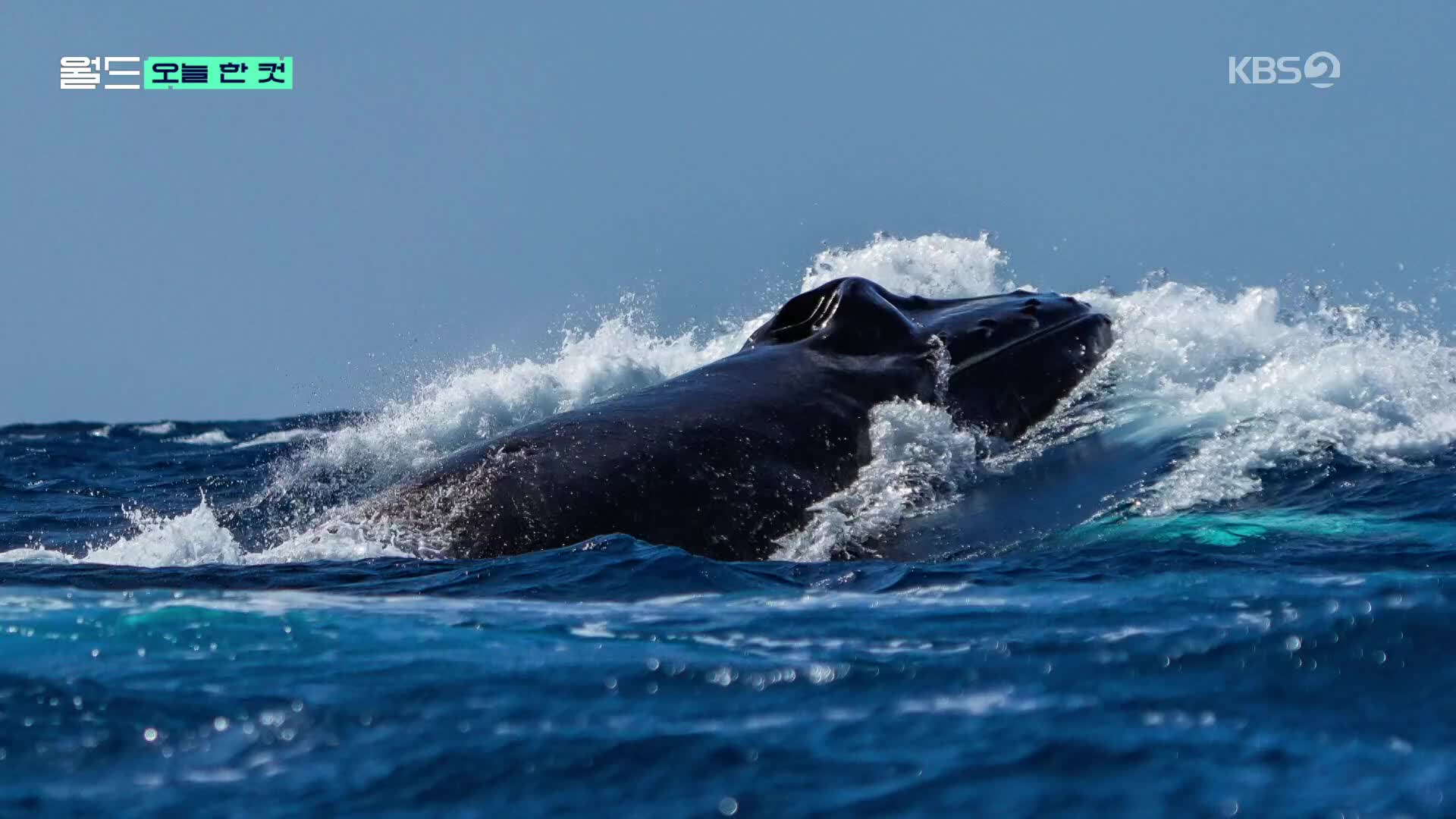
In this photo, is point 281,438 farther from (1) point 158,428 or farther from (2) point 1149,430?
(2) point 1149,430

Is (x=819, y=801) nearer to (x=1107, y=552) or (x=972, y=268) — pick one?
(x=1107, y=552)

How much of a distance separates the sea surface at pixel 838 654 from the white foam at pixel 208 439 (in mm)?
20345

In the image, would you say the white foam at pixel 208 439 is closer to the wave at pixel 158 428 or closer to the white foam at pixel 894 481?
the wave at pixel 158 428

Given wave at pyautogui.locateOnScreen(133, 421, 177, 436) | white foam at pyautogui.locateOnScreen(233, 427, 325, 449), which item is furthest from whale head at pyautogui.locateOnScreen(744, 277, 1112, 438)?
Result: wave at pyautogui.locateOnScreen(133, 421, 177, 436)

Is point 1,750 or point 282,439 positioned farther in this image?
point 282,439

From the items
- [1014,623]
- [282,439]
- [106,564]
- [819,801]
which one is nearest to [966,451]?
[1014,623]

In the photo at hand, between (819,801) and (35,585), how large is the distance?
5.05 meters

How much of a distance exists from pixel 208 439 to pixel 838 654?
2978 centimetres

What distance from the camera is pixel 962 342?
517 inches

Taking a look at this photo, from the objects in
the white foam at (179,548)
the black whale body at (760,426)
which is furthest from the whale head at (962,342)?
the white foam at (179,548)

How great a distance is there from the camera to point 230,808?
471 cm

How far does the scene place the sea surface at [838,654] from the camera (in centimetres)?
494

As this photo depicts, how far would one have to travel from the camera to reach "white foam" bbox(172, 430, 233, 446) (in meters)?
32.1

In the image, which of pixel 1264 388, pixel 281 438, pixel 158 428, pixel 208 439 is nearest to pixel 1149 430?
pixel 1264 388
